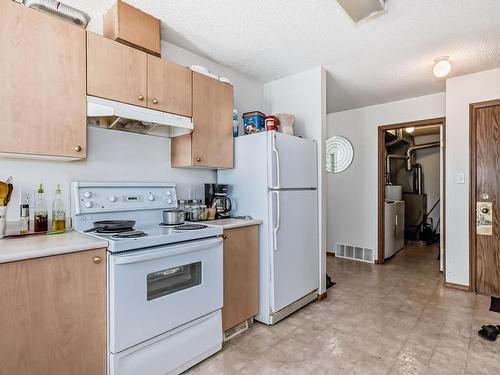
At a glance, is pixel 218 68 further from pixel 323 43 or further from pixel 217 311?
pixel 217 311

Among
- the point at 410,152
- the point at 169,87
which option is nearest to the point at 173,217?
the point at 169,87

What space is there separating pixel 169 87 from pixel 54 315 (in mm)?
1535

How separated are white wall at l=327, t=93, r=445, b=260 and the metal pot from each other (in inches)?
123

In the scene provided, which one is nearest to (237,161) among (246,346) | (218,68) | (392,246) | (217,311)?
(218,68)

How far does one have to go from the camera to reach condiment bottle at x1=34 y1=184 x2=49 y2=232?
5.46 ft

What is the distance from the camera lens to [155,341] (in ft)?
5.25

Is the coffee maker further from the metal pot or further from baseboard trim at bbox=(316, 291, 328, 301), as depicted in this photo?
baseboard trim at bbox=(316, 291, 328, 301)

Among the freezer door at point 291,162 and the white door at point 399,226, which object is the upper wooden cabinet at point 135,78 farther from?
the white door at point 399,226

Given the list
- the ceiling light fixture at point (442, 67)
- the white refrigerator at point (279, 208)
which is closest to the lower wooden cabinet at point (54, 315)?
the white refrigerator at point (279, 208)

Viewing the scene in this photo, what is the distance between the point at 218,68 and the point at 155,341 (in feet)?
7.90

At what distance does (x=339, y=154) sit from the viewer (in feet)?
15.2

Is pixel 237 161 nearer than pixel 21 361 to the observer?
No

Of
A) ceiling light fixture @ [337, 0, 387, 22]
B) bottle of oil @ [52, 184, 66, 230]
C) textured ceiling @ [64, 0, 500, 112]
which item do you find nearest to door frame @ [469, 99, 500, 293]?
textured ceiling @ [64, 0, 500, 112]

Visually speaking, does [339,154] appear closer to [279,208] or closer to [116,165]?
[279,208]
